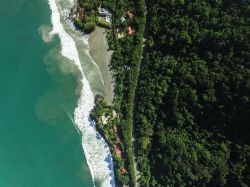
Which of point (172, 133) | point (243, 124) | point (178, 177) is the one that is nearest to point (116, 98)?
point (172, 133)

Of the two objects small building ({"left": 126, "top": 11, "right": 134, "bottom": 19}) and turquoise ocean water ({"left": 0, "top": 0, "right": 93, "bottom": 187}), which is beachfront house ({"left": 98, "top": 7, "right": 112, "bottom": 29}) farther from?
turquoise ocean water ({"left": 0, "top": 0, "right": 93, "bottom": 187})

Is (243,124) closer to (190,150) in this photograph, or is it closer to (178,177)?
(190,150)

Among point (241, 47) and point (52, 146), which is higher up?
point (241, 47)

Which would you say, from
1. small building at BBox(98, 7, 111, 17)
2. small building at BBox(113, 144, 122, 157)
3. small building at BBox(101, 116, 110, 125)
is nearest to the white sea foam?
small building at BBox(113, 144, 122, 157)

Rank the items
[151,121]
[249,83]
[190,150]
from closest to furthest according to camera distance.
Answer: [249,83] → [190,150] → [151,121]

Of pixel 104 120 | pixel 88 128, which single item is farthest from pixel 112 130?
pixel 88 128

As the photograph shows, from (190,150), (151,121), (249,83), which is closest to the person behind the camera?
(249,83)

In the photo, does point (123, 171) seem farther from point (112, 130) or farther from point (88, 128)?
point (88, 128)
